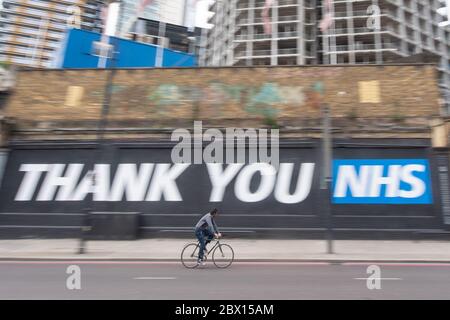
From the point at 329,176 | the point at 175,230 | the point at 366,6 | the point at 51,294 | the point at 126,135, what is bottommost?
the point at 51,294

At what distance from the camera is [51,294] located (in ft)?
24.4

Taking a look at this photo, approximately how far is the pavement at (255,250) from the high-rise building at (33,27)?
262 feet

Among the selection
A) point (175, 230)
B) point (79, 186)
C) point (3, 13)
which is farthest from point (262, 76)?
point (3, 13)

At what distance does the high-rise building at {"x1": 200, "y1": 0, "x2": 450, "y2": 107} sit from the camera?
58.2 meters

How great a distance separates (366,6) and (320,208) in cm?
5456

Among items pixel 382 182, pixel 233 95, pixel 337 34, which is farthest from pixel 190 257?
pixel 337 34

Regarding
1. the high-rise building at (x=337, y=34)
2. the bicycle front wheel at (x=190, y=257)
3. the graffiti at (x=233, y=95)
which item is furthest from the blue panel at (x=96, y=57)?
the high-rise building at (x=337, y=34)

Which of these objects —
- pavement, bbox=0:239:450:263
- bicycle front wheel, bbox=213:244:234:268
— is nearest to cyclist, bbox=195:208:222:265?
bicycle front wheel, bbox=213:244:234:268

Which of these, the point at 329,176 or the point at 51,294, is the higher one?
the point at 329,176

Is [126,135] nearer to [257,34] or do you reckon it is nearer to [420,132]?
[420,132]

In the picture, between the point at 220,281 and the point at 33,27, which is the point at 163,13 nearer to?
the point at 220,281

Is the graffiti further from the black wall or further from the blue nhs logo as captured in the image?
the blue nhs logo

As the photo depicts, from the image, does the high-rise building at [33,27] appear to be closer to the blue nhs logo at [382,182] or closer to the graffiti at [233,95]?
the graffiti at [233,95]
